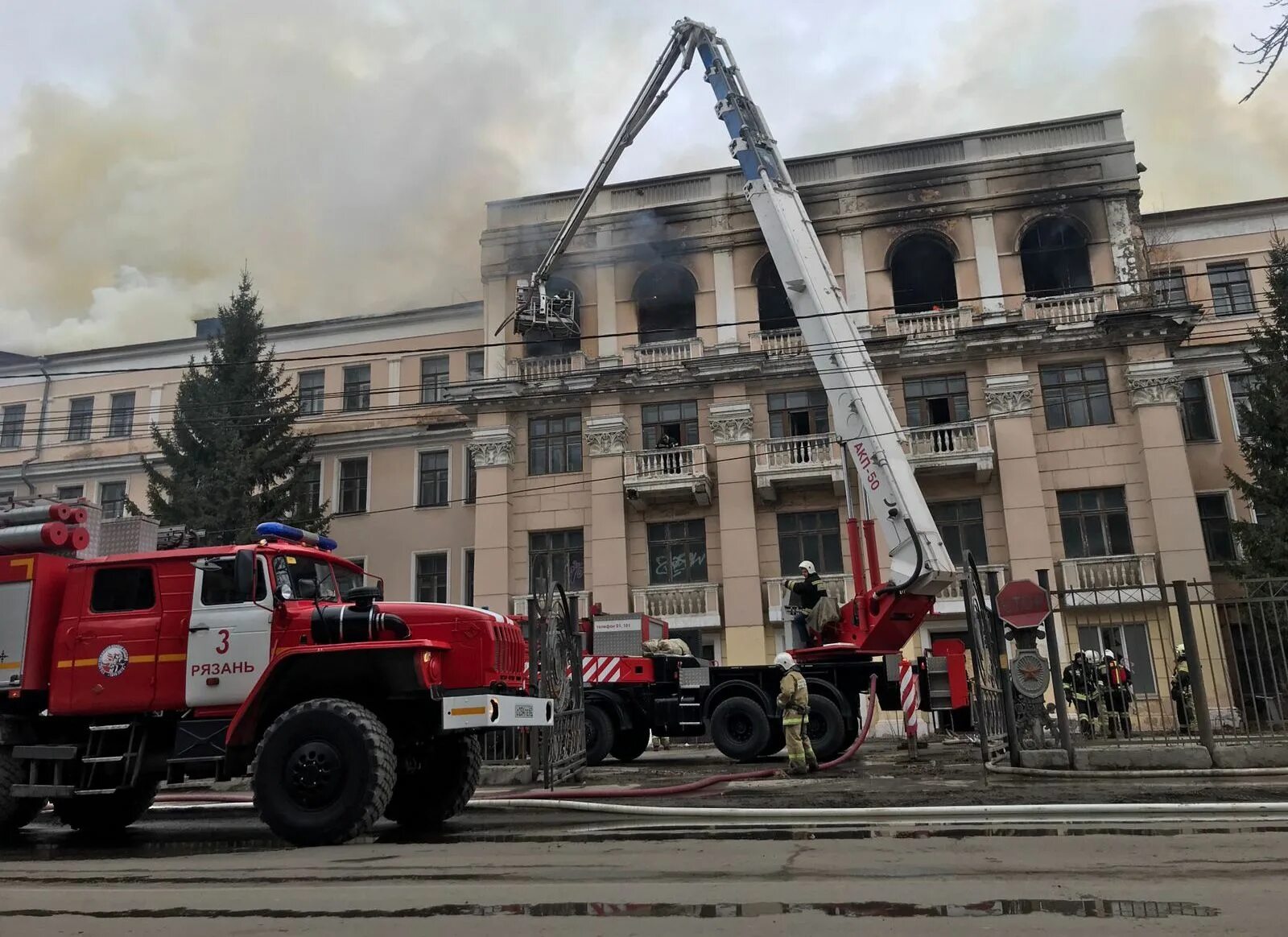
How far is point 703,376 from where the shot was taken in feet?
90.8

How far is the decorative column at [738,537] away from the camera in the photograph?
1014 inches

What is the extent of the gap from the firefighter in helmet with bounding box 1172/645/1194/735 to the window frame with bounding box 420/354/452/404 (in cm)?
2448

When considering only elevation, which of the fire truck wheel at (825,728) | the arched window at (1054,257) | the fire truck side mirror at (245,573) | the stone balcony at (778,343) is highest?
the arched window at (1054,257)

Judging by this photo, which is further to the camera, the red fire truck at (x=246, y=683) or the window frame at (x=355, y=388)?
the window frame at (x=355, y=388)

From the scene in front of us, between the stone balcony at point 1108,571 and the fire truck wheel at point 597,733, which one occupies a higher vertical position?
the stone balcony at point 1108,571

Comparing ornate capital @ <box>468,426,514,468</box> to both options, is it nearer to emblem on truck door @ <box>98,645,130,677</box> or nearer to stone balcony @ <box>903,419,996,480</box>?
stone balcony @ <box>903,419,996,480</box>

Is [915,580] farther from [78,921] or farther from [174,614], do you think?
[78,921]

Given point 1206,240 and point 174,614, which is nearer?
point 174,614

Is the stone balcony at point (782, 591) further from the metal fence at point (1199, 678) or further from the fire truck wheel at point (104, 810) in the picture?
the fire truck wheel at point (104, 810)

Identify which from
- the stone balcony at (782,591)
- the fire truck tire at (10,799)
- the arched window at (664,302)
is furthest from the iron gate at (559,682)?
the arched window at (664,302)

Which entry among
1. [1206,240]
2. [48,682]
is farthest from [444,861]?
[1206,240]

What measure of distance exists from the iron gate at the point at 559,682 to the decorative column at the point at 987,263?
18.6 meters

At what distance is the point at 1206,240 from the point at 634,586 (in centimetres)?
2082

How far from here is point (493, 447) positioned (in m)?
28.8
